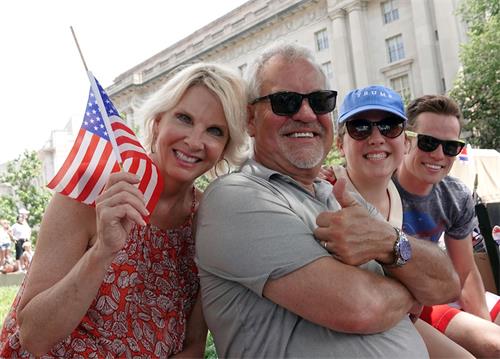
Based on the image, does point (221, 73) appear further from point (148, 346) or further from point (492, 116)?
point (492, 116)

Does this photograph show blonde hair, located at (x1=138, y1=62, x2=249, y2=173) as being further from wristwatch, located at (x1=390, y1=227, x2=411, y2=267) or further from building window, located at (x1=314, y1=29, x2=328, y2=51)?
building window, located at (x1=314, y1=29, x2=328, y2=51)

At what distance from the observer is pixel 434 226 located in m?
3.23

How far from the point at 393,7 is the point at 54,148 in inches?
1375

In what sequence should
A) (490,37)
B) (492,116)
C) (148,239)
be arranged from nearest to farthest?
(148,239) < (490,37) < (492,116)

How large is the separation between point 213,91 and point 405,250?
1.15m

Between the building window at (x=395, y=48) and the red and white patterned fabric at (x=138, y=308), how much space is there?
35859 mm

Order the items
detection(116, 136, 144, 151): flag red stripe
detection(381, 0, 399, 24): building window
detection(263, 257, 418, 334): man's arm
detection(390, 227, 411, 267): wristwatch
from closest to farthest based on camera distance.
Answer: detection(263, 257, 418, 334): man's arm
detection(390, 227, 411, 267): wristwatch
detection(116, 136, 144, 151): flag red stripe
detection(381, 0, 399, 24): building window

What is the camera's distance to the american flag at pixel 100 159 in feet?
6.93

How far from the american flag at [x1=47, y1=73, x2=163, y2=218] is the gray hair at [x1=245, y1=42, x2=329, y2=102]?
0.68m

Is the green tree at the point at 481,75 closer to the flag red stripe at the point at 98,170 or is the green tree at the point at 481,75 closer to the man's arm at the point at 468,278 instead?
the man's arm at the point at 468,278

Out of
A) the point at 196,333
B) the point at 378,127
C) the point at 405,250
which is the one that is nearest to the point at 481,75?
the point at 378,127

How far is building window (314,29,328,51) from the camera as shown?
39375 millimetres

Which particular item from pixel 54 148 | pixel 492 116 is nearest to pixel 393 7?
pixel 492 116

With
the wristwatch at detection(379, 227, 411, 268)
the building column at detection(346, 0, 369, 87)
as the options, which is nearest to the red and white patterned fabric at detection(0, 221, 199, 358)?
the wristwatch at detection(379, 227, 411, 268)
